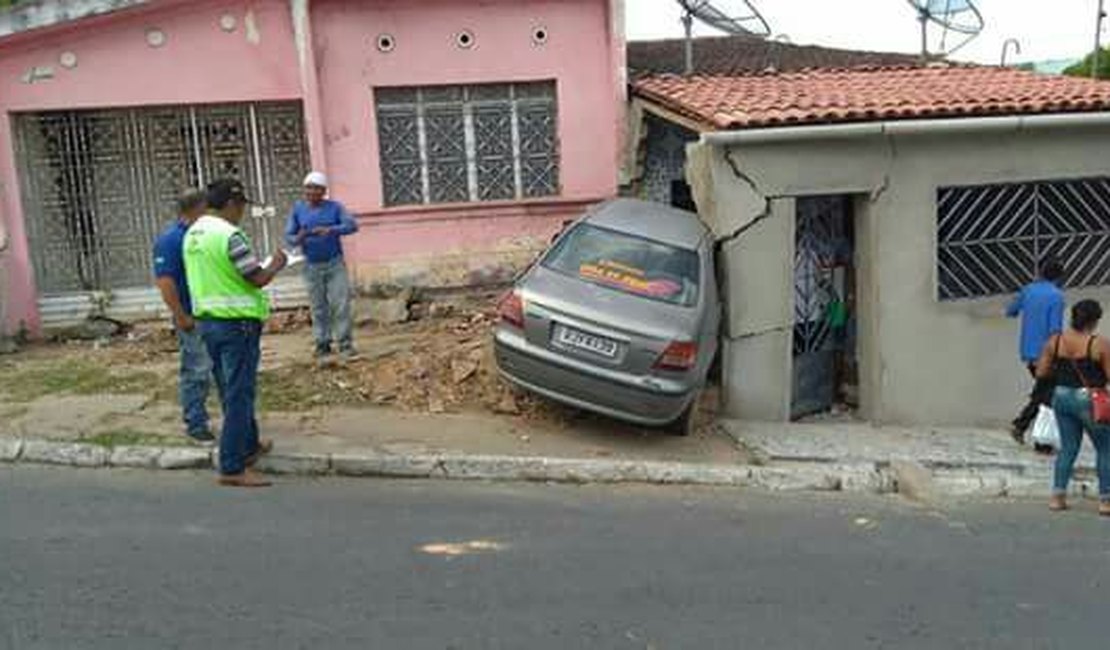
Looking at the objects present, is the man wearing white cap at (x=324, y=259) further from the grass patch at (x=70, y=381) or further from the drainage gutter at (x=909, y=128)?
the drainage gutter at (x=909, y=128)

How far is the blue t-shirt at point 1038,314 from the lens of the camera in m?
7.79

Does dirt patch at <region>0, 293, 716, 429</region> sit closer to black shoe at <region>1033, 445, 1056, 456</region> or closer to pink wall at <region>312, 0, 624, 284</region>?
pink wall at <region>312, 0, 624, 284</region>

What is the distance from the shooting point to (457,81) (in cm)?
1031

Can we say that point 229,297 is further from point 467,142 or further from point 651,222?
point 467,142

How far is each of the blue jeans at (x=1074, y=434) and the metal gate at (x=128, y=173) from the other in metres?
7.82

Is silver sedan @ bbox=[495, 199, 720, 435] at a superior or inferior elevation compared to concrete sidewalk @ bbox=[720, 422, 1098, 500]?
superior

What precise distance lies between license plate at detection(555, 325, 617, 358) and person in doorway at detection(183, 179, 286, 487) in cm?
212

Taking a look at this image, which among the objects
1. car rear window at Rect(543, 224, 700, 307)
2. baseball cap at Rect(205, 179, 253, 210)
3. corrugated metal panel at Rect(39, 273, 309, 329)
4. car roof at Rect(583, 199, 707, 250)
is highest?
baseball cap at Rect(205, 179, 253, 210)

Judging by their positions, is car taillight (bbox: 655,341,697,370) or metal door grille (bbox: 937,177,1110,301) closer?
car taillight (bbox: 655,341,697,370)

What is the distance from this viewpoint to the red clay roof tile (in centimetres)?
816

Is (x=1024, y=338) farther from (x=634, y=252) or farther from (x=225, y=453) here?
(x=225, y=453)

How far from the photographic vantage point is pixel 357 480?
19.6 ft

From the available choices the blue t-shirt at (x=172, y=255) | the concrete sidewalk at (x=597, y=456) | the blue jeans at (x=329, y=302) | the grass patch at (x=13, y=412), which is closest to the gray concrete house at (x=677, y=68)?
the concrete sidewalk at (x=597, y=456)

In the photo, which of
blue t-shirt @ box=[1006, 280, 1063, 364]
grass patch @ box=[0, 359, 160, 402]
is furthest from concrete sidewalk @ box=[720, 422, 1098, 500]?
grass patch @ box=[0, 359, 160, 402]
